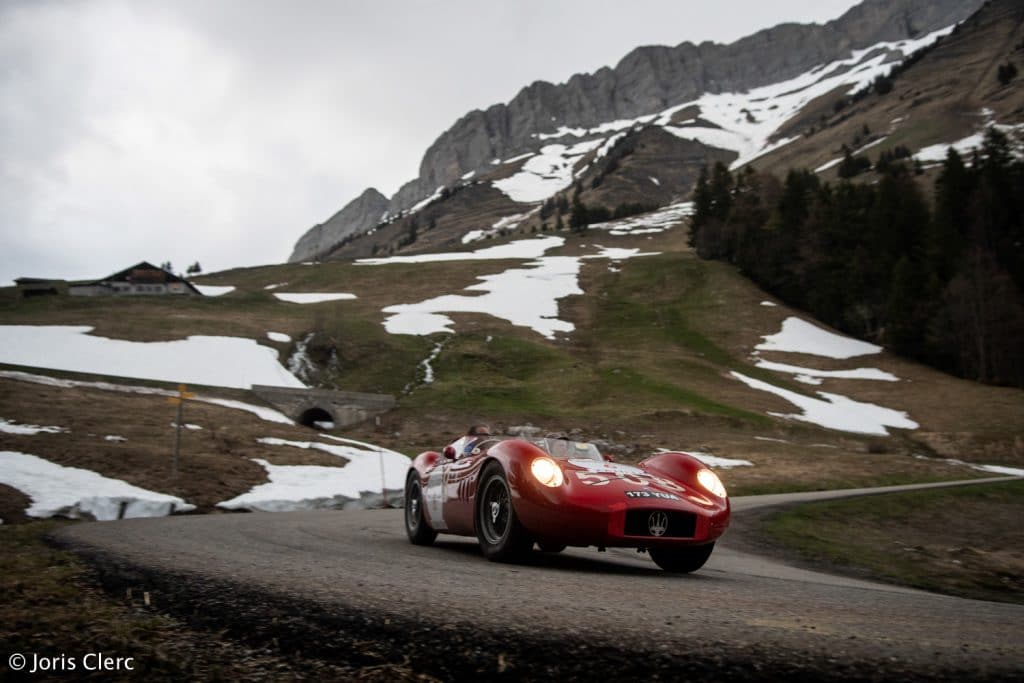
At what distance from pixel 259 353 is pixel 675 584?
41547 millimetres

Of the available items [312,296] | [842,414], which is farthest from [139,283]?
[842,414]

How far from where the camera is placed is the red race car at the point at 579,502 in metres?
6.52

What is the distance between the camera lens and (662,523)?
22.1 ft

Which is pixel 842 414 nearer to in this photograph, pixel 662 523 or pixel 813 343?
pixel 813 343

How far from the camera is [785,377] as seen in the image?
50781mm

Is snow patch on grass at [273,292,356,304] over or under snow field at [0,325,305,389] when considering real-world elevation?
over

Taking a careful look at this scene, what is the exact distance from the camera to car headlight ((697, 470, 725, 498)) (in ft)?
24.6

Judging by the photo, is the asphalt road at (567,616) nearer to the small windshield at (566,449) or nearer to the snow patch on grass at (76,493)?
the small windshield at (566,449)

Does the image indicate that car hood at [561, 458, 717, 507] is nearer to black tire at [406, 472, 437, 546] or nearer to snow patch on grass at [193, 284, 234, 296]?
black tire at [406, 472, 437, 546]

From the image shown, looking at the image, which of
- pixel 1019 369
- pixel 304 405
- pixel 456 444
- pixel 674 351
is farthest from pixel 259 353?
pixel 1019 369

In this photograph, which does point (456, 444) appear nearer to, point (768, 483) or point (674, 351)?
point (768, 483)

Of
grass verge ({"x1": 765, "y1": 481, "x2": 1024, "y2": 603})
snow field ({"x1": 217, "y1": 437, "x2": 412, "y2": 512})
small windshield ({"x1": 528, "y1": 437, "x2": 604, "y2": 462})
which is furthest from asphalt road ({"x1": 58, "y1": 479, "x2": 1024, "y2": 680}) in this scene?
snow field ({"x1": 217, "y1": 437, "x2": 412, "y2": 512})

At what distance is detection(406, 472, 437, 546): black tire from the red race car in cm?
91

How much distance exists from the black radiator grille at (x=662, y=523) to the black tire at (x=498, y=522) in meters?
0.96
